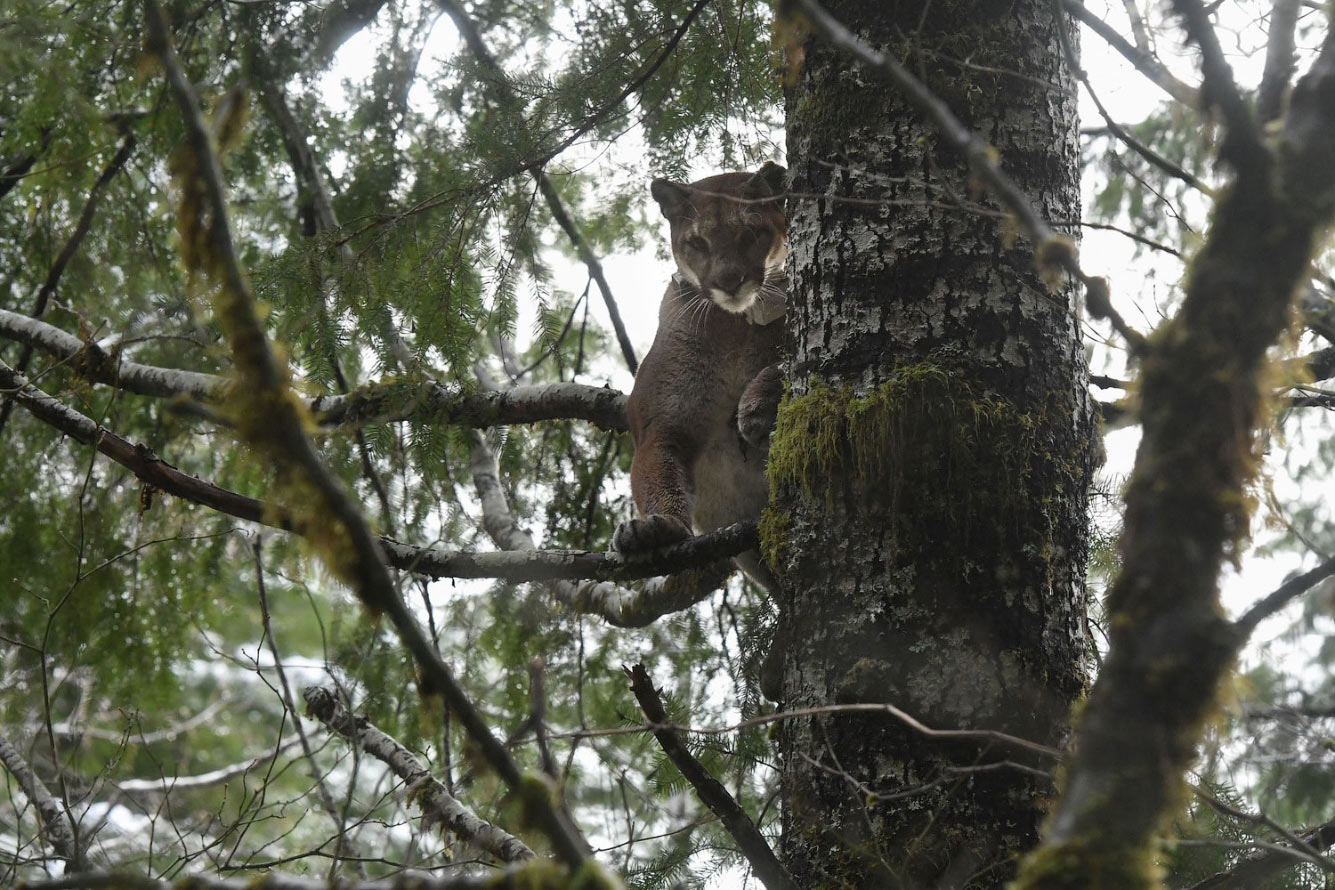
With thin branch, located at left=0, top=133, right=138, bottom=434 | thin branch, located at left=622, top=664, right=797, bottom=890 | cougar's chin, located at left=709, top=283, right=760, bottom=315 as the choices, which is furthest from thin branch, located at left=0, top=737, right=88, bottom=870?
cougar's chin, located at left=709, top=283, right=760, bottom=315

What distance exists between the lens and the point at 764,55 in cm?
378

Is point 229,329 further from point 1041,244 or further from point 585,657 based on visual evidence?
point 585,657

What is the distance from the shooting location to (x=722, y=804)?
2227 millimetres

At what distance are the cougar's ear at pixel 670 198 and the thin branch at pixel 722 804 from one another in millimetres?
2711

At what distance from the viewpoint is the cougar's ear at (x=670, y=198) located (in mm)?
4664

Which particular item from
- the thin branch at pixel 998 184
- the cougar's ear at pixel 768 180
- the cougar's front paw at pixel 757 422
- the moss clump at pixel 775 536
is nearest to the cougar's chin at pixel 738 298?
the cougar's ear at pixel 768 180

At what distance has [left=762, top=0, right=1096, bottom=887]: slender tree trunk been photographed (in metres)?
2.27

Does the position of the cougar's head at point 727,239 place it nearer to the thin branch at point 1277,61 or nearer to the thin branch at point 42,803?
the thin branch at point 42,803

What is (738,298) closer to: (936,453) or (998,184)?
(936,453)

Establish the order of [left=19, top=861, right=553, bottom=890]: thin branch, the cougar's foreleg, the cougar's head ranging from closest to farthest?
1. [left=19, top=861, right=553, bottom=890]: thin branch
2. the cougar's foreleg
3. the cougar's head

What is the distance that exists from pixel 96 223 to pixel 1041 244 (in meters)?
4.19

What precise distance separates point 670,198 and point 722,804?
3069mm

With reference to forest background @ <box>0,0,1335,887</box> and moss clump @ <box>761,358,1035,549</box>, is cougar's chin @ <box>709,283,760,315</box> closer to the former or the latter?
forest background @ <box>0,0,1335,887</box>

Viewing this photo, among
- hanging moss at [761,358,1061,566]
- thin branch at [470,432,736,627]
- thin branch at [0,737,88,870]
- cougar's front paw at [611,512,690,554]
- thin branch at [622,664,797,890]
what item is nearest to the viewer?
thin branch at [622,664,797,890]
